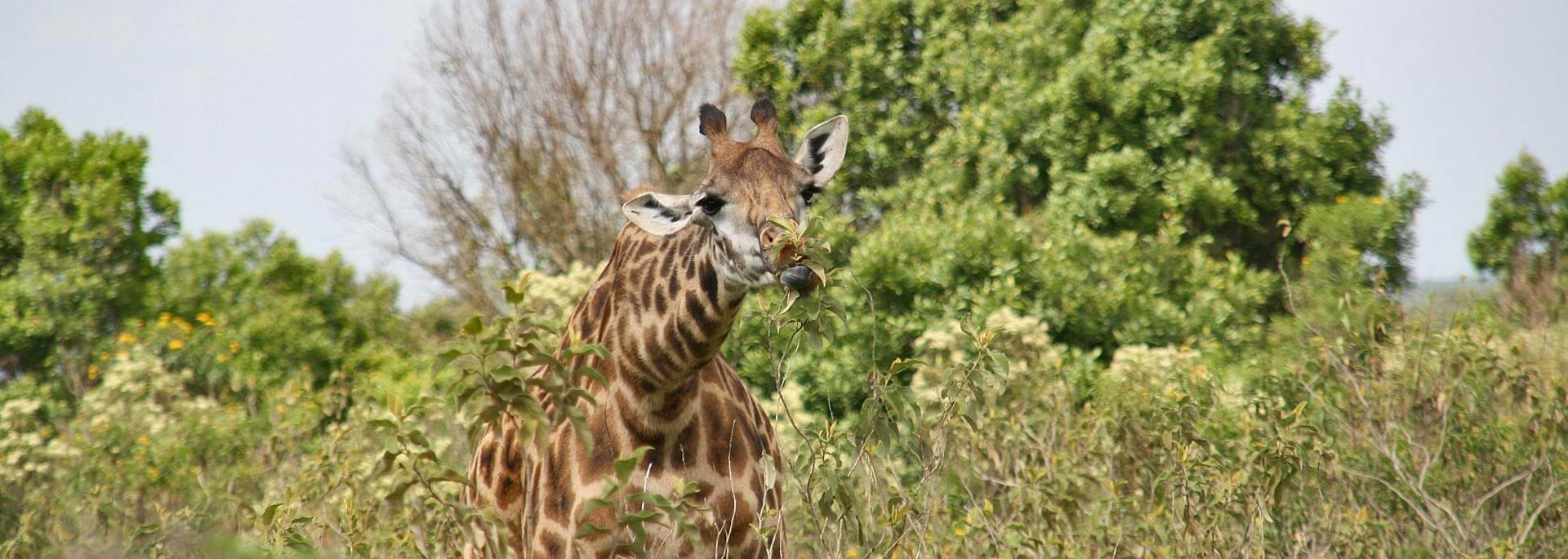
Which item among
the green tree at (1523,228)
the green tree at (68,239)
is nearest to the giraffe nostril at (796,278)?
the green tree at (68,239)

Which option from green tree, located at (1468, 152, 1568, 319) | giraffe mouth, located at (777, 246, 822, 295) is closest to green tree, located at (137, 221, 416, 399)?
giraffe mouth, located at (777, 246, 822, 295)

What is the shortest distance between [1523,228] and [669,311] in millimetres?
16063

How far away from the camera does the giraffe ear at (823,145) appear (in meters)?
5.04

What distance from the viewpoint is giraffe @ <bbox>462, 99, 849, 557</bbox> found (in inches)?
181

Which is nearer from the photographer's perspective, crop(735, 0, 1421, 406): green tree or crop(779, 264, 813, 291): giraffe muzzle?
crop(779, 264, 813, 291): giraffe muzzle

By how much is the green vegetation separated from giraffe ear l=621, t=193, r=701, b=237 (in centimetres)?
57

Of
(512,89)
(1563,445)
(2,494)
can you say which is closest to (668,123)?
(512,89)

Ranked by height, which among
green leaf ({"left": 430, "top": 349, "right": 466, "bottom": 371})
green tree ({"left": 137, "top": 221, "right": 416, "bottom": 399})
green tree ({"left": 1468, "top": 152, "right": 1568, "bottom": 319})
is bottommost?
green tree ({"left": 1468, "top": 152, "right": 1568, "bottom": 319})

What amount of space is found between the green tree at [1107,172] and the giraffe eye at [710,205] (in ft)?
24.6

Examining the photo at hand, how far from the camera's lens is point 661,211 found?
4730mm

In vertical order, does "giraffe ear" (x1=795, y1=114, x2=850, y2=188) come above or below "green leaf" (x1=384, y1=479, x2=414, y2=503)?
above

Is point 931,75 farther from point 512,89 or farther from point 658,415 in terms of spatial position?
point 658,415

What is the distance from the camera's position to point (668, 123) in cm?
2089

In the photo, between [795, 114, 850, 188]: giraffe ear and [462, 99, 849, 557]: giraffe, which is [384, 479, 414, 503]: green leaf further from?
[795, 114, 850, 188]: giraffe ear
